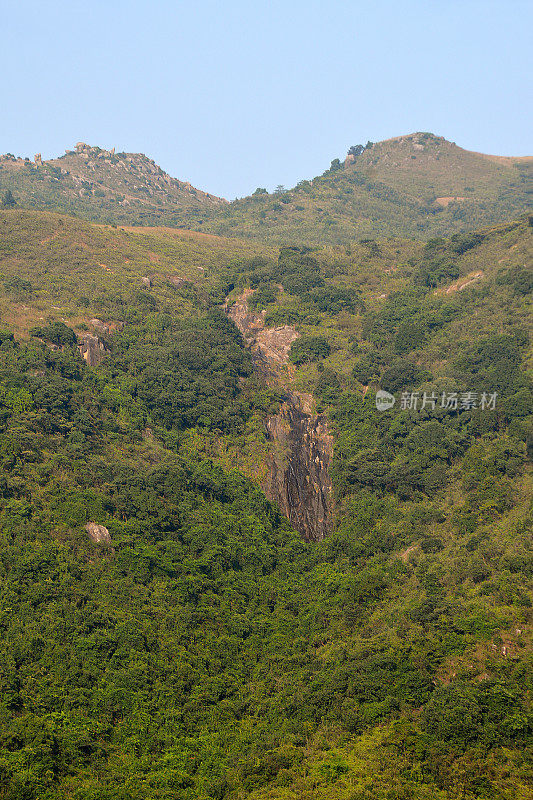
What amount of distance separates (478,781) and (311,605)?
17.1 metres

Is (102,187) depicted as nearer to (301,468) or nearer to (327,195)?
(327,195)

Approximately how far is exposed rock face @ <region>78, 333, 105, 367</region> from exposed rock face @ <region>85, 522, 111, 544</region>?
74.1 feet

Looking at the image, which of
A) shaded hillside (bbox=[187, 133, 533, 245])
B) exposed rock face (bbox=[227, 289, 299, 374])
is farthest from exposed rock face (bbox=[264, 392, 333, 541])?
shaded hillside (bbox=[187, 133, 533, 245])

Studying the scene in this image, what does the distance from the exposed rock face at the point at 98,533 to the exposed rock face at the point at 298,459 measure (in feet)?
53.6

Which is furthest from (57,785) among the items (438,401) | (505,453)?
(438,401)

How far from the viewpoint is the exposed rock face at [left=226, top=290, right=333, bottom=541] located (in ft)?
187

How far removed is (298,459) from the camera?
60500mm

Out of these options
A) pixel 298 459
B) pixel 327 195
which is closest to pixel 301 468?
pixel 298 459

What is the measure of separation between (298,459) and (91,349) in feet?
69.3

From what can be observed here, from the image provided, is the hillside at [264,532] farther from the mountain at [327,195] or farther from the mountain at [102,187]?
the mountain at [102,187]

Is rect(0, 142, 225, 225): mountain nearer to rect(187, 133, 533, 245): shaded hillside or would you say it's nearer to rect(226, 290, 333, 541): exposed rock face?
rect(187, 133, 533, 245): shaded hillside

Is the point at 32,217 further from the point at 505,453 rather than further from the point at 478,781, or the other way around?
the point at 478,781

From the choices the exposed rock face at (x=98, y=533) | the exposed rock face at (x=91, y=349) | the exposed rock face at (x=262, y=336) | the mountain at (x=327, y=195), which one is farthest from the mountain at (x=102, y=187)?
the exposed rock face at (x=98, y=533)

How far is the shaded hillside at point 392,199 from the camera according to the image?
132375mm
